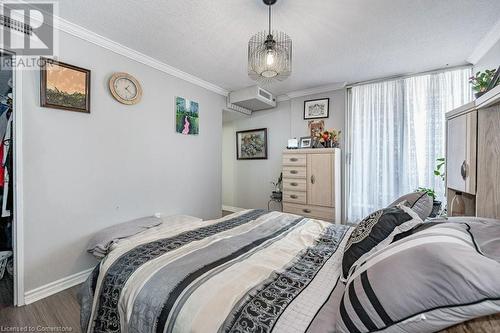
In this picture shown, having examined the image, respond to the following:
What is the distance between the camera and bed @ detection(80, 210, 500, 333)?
820 mm

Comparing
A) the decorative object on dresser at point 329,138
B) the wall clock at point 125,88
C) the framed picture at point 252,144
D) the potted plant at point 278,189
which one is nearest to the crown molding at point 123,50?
the wall clock at point 125,88

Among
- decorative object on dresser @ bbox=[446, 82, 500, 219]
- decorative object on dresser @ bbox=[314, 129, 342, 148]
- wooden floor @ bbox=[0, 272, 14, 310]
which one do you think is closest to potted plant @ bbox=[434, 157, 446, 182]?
decorative object on dresser @ bbox=[314, 129, 342, 148]

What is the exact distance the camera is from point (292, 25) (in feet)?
6.73

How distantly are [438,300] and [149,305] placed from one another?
1054mm

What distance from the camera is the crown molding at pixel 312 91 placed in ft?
11.8

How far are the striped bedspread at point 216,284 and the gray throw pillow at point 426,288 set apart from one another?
6.7 inches

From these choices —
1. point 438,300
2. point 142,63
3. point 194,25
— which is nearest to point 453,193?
point 438,300

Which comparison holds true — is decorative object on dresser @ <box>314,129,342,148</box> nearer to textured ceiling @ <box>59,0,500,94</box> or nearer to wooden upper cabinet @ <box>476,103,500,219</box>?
textured ceiling @ <box>59,0,500,94</box>

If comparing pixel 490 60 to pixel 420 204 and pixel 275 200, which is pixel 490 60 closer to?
pixel 420 204

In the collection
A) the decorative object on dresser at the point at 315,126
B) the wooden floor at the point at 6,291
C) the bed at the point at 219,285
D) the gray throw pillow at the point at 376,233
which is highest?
the decorative object on dresser at the point at 315,126

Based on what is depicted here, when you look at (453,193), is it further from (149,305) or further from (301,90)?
(301,90)

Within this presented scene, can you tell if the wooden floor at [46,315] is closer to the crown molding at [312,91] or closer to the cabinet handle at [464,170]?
the cabinet handle at [464,170]

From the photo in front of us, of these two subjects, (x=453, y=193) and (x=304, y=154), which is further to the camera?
(x=304, y=154)

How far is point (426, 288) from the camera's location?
602 millimetres
